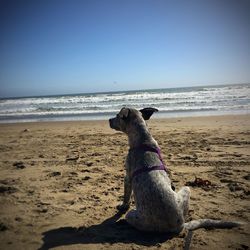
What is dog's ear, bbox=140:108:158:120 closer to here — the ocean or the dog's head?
the dog's head

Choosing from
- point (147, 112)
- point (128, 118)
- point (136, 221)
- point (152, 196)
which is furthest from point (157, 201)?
point (147, 112)

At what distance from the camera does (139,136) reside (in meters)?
4.64

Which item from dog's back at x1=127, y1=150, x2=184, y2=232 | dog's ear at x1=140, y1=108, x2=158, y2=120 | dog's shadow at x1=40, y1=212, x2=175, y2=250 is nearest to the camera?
dog's back at x1=127, y1=150, x2=184, y2=232

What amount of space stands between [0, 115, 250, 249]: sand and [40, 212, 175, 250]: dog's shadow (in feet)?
0.05

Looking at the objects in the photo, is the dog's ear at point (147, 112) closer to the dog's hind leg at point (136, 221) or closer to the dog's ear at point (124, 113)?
the dog's ear at point (124, 113)

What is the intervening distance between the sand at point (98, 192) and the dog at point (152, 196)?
0.15m

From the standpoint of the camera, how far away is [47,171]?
273 inches

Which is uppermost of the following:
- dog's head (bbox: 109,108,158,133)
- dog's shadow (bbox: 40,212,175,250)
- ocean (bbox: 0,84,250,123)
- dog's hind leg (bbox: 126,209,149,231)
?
dog's head (bbox: 109,108,158,133)

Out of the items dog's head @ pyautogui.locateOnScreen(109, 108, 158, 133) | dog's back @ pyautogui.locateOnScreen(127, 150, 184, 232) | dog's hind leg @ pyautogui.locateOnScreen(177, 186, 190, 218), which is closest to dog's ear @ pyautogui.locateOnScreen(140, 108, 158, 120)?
dog's head @ pyautogui.locateOnScreen(109, 108, 158, 133)

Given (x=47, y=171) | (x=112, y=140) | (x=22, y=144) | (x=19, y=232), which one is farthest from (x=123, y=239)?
(x=22, y=144)

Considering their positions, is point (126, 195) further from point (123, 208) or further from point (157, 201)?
point (157, 201)

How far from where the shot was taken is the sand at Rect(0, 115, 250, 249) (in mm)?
3768

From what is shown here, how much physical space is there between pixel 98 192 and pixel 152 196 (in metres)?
2.15

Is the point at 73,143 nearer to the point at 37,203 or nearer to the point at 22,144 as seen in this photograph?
the point at 22,144
